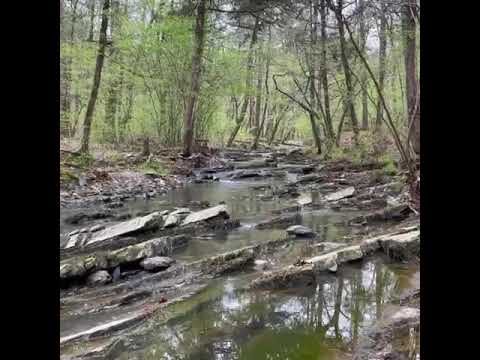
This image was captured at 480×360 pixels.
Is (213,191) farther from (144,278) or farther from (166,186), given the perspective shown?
(144,278)

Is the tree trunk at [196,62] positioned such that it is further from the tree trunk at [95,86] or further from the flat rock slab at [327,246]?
the flat rock slab at [327,246]

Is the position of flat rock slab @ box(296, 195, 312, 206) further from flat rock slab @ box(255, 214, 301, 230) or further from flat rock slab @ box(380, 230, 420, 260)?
flat rock slab @ box(380, 230, 420, 260)

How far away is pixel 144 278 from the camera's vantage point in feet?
19.8

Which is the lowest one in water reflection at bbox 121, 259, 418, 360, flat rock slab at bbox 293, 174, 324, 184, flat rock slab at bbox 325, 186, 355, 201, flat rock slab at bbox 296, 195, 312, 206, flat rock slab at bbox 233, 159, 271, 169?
water reflection at bbox 121, 259, 418, 360

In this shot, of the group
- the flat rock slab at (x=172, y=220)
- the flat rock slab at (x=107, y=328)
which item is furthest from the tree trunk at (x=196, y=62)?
the flat rock slab at (x=107, y=328)

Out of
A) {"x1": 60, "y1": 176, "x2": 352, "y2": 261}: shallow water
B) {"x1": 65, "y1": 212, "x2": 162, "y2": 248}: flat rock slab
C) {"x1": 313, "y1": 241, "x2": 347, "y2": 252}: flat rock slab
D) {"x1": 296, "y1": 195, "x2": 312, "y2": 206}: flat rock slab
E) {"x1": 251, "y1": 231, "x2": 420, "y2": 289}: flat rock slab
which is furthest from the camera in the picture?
{"x1": 296, "y1": 195, "x2": 312, "y2": 206}: flat rock slab

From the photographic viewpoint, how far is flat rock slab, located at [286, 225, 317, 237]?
832 centimetres

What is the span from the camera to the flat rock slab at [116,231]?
759 centimetres

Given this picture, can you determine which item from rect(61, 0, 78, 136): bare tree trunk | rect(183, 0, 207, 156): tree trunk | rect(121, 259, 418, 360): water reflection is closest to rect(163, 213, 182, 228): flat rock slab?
rect(121, 259, 418, 360): water reflection

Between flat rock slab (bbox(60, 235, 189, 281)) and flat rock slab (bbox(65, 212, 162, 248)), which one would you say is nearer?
flat rock slab (bbox(60, 235, 189, 281))
